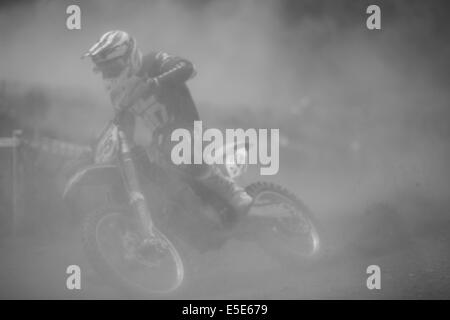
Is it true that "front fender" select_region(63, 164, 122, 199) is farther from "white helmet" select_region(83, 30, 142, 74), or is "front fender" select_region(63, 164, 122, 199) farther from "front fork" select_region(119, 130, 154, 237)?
"white helmet" select_region(83, 30, 142, 74)

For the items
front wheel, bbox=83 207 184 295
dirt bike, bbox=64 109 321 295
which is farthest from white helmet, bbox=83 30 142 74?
front wheel, bbox=83 207 184 295

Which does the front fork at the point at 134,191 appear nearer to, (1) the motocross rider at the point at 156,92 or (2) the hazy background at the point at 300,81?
(1) the motocross rider at the point at 156,92

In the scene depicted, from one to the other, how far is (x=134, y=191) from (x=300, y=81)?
494 centimetres

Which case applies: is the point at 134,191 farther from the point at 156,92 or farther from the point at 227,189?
the point at 156,92

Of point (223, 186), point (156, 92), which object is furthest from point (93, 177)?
point (223, 186)

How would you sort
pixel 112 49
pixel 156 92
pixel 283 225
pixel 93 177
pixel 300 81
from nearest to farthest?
pixel 93 177
pixel 112 49
pixel 156 92
pixel 283 225
pixel 300 81

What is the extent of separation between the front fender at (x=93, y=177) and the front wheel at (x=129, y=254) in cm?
29

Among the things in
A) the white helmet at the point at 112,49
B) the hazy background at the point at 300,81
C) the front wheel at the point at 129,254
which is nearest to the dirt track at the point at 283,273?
the front wheel at the point at 129,254

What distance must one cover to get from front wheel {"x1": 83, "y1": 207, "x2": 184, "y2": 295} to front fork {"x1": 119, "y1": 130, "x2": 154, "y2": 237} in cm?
10

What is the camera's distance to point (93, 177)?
527 cm

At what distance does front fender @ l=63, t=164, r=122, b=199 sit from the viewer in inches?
205

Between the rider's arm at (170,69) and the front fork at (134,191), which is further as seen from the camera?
the rider's arm at (170,69)

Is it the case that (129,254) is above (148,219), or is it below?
below

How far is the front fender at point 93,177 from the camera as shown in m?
5.20
